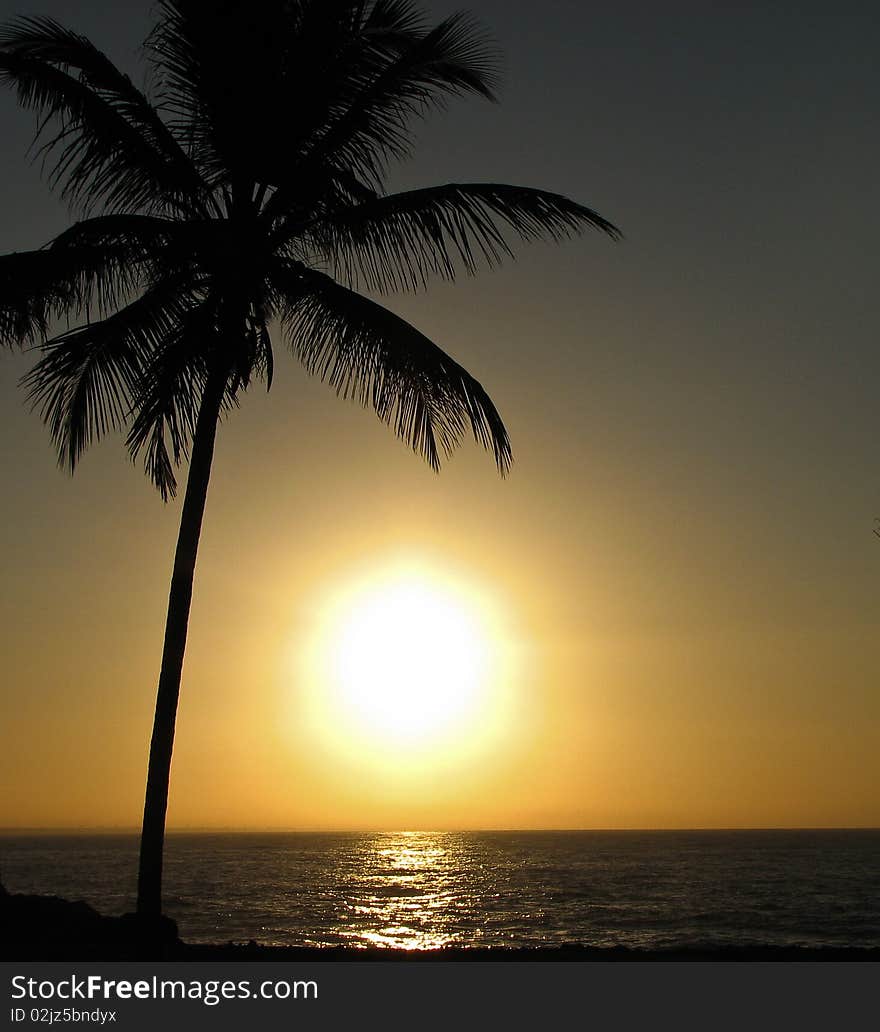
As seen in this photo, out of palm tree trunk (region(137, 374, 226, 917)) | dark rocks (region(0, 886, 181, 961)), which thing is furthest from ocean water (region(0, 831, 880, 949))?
palm tree trunk (region(137, 374, 226, 917))

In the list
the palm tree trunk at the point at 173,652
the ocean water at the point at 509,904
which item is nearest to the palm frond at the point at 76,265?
the palm tree trunk at the point at 173,652

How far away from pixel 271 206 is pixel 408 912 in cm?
3911

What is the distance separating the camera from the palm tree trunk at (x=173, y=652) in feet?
32.4

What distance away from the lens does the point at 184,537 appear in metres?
10.8

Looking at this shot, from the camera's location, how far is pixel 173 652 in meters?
10.4

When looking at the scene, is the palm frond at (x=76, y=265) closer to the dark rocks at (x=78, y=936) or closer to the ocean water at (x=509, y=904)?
the dark rocks at (x=78, y=936)

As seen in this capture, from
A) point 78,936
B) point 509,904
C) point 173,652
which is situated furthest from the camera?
point 509,904

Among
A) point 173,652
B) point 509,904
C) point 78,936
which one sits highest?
point 173,652

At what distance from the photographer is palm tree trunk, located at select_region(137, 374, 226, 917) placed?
32.4ft

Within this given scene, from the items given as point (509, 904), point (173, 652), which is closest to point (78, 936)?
point (173, 652)

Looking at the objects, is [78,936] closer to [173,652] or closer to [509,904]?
[173,652]

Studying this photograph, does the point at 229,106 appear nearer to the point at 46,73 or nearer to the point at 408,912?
the point at 46,73
